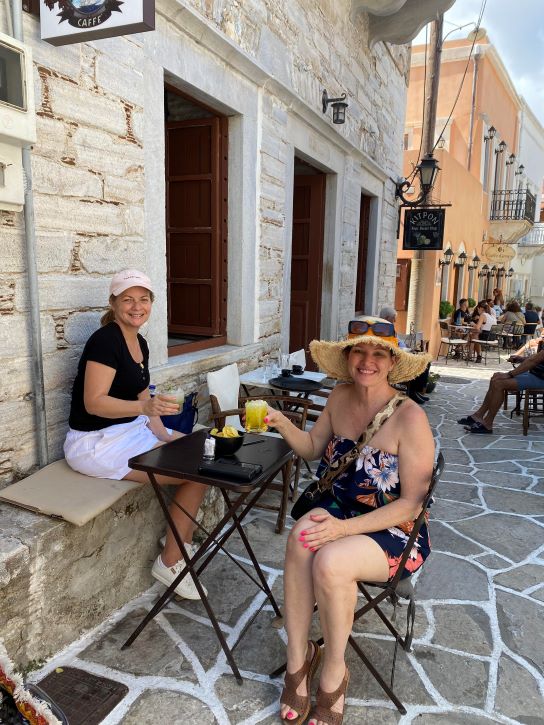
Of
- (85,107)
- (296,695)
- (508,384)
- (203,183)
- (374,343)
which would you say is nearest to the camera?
(296,695)

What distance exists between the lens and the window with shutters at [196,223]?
4.41 meters

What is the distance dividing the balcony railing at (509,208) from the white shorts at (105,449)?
63.1ft

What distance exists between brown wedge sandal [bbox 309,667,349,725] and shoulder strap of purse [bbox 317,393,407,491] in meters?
0.75

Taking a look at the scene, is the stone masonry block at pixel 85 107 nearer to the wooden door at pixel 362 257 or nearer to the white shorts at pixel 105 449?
the white shorts at pixel 105 449

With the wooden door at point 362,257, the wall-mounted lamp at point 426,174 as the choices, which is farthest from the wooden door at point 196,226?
the wall-mounted lamp at point 426,174

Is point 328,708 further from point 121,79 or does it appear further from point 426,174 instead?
point 426,174

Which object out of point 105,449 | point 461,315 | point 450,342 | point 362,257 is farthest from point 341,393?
point 461,315

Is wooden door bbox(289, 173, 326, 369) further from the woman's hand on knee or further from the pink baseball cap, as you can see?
the woman's hand on knee

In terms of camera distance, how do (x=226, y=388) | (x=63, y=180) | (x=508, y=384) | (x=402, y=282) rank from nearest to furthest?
1. (x=63, y=180)
2. (x=226, y=388)
3. (x=508, y=384)
4. (x=402, y=282)

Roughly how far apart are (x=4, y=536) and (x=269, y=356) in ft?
11.4

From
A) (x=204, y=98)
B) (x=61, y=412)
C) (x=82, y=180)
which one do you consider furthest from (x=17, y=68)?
(x=204, y=98)

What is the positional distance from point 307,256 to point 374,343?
16.2ft

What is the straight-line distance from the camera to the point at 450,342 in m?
12.6

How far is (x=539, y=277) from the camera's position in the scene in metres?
31.5
